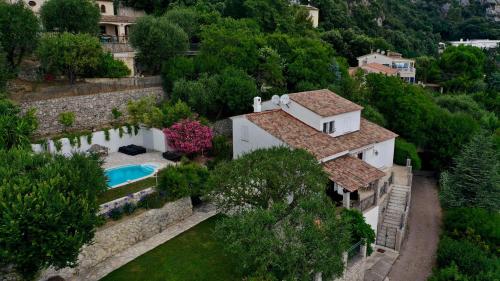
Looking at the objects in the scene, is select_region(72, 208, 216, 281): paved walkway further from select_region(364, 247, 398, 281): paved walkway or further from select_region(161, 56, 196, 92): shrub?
select_region(161, 56, 196, 92): shrub

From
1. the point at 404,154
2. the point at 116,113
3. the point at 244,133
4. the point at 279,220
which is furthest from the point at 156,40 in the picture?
the point at 279,220

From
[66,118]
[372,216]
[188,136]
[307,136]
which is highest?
[66,118]

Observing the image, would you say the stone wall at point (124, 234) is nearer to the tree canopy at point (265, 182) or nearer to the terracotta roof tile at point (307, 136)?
the tree canopy at point (265, 182)

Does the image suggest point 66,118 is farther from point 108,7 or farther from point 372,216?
point 108,7

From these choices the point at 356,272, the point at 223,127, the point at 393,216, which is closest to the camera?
the point at 356,272

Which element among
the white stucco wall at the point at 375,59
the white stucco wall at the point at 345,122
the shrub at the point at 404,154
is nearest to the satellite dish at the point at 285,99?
the white stucco wall at the point at 345,122
